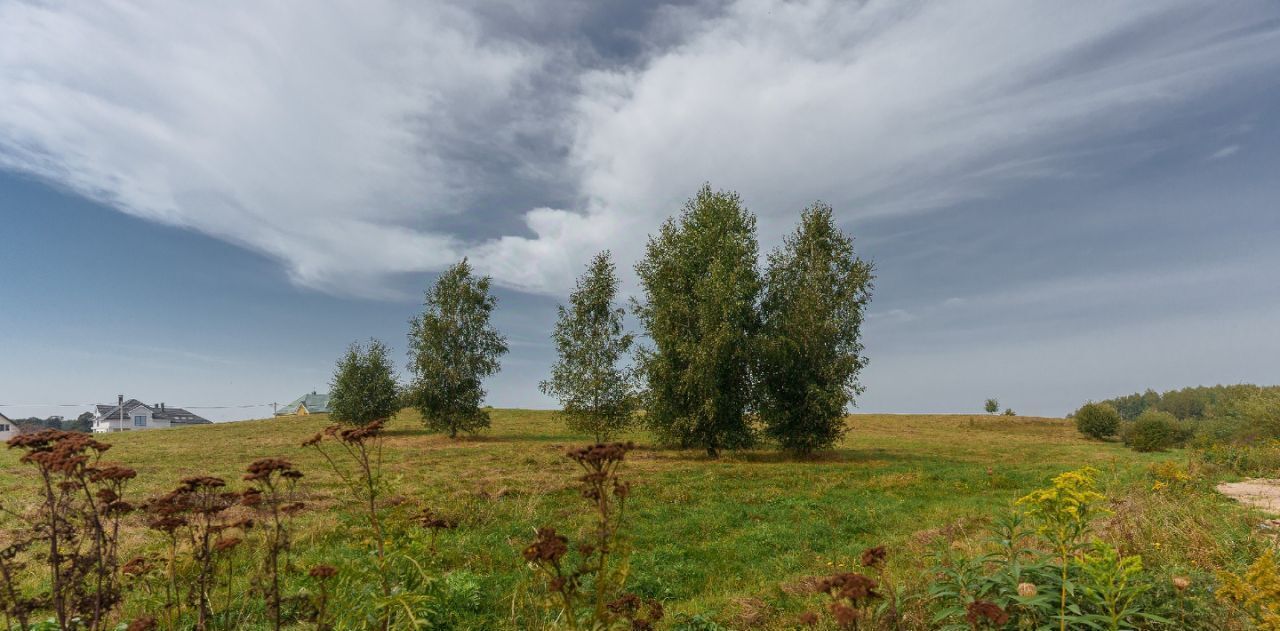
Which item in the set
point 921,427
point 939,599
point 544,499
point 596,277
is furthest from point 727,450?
point 921,427

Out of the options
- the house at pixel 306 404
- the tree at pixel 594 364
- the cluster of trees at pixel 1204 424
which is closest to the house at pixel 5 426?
the house at pixel 306 404

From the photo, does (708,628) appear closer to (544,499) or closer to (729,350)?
(544,499)

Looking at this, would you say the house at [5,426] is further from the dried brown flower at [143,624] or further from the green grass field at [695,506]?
the dried brown flower at [143,624]

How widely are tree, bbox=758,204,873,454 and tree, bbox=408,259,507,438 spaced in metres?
20.6

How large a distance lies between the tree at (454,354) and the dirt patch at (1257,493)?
3555 cm

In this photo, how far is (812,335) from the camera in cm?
2723

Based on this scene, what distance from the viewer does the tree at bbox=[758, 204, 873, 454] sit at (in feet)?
89.5

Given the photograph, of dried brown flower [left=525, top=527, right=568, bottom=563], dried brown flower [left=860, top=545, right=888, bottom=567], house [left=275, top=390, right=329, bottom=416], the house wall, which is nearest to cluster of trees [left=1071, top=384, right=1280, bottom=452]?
dried brown flower [left=860, top=545, right=888, bottom=567]

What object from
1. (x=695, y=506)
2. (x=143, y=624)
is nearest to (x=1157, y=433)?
(x=695, y=506)

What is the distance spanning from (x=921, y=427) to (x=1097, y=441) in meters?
13.1

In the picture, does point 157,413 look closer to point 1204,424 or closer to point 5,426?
point 5,426

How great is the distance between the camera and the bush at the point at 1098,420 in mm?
44656

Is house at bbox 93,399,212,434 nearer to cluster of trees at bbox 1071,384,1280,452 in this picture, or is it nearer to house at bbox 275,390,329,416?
house at bbox 275,390,329,416

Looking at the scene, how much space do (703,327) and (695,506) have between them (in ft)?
43.4
